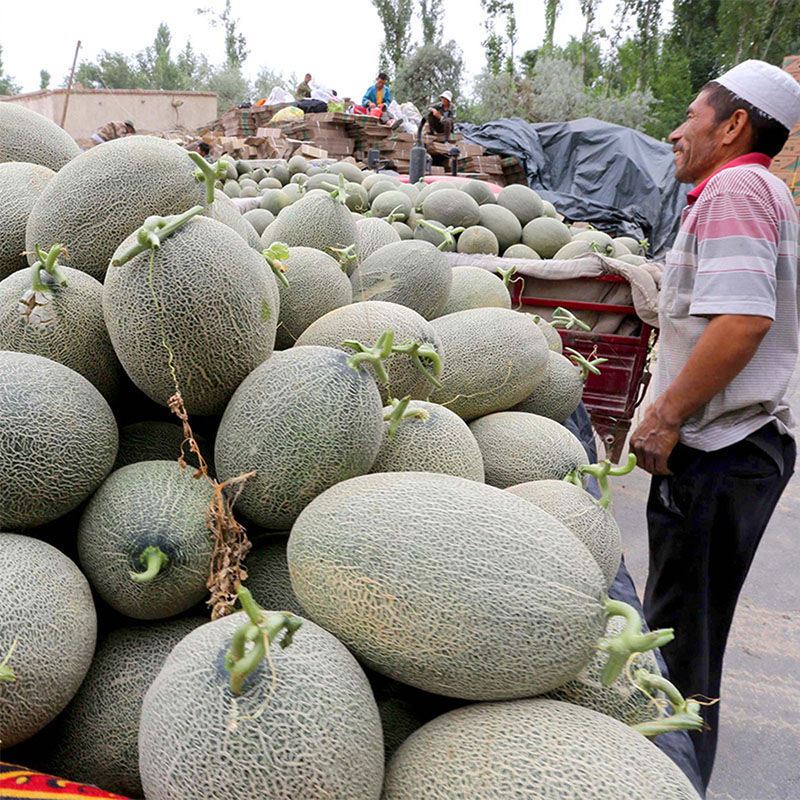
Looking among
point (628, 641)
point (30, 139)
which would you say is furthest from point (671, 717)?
point (30, 139)

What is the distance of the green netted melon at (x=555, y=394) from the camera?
1.82m

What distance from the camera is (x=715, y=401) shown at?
1.86 m

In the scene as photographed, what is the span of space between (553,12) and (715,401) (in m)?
30.5

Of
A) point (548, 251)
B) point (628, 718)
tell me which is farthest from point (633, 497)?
point (628, 718)

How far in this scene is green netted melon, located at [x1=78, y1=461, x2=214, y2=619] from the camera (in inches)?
33.1

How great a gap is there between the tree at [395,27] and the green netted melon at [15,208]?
29.7 metres

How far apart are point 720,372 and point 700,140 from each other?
0.78 metres

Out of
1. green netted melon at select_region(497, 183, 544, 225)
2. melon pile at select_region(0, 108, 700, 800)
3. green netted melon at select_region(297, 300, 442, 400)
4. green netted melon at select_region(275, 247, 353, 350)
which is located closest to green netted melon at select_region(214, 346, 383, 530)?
melon pile at select_region(0, 108, 700, 800)

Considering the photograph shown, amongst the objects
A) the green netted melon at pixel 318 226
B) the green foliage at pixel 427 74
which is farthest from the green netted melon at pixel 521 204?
the green foliage at pixel 427 74

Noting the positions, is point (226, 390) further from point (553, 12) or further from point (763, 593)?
point (553, 12)

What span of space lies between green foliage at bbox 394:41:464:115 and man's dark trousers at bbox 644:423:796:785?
77.9 feet

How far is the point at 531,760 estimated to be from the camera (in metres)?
0.66

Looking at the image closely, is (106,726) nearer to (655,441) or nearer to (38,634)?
(38,634)

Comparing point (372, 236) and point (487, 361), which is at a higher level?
point (372, 236)
